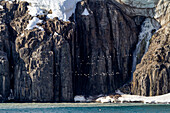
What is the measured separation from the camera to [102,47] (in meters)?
91.4

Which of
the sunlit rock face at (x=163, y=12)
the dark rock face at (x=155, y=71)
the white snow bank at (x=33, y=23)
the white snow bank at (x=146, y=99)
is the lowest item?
the white snow bank at (x=146, y=99)

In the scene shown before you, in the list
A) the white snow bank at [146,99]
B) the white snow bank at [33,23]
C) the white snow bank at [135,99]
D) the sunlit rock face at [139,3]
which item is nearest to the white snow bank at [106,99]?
the white snow bank at [135,99]

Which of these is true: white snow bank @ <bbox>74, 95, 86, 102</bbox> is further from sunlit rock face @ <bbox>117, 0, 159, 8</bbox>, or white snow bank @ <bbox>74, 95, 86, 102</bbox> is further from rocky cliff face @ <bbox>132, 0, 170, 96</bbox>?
sunlit rock face @ <bbox>117, 0, 159, 8</bbox>

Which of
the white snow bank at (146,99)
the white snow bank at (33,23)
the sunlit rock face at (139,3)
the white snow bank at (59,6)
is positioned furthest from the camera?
the sunlit rock face at (139,3)

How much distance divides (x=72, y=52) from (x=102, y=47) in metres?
7.79

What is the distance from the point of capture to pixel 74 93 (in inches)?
3438

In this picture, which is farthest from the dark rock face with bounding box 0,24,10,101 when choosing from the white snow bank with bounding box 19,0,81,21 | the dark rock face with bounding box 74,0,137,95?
the dark rock face with bounding box 74,0,137,95

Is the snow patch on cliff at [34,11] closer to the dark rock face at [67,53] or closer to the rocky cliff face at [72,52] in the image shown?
the rocky cliff face at [72,52]

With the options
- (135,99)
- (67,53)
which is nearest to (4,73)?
(67,53)

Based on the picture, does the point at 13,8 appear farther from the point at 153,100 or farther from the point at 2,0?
the point at 153,100

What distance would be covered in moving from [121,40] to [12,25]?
24880 mm

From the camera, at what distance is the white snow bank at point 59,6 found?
9169 cm

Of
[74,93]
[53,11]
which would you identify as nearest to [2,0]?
[53,11]

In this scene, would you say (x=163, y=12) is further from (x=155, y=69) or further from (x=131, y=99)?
(x=131, y=99)
